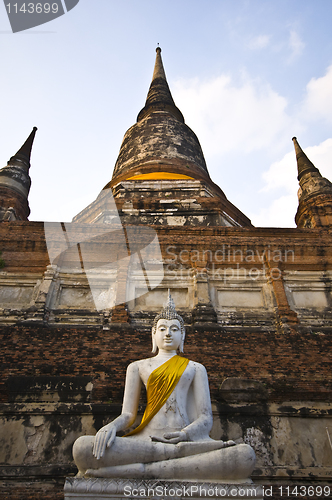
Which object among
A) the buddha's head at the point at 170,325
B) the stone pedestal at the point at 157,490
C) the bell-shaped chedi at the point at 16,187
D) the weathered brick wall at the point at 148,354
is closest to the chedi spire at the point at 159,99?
the bell-shaped chedi at the point at 16,187

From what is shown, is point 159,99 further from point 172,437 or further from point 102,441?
point 102,441

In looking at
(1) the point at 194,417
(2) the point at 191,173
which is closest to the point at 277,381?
(1) the point at 194,417

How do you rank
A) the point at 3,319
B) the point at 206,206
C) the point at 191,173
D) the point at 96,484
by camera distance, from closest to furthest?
the point at 96,484 < the point at 3,319 < the point at 206,206 < the point at 191,173

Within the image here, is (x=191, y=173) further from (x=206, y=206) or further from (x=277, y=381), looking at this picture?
(x=277, y=381)

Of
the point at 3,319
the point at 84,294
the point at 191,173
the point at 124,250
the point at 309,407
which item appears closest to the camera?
the point at 309,407

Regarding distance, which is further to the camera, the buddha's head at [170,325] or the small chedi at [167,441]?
the buddha's head at [170,325]

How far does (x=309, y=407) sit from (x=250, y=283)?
3354 mm

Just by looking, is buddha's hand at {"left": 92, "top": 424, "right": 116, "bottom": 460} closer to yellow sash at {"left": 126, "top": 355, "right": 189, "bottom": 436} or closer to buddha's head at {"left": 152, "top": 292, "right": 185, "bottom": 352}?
yellow sash at {"left": 126, "top": 355, "right": 189, "bottom": 436}

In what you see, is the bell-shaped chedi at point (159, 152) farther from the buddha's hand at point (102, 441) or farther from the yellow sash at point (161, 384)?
the buddha's hand at point (102, 441)

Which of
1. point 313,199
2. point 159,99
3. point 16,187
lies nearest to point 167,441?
point 313,199

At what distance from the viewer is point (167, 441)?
381 centimetres

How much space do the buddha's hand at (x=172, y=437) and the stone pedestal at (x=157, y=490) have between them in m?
0.42

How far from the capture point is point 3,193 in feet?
42.5

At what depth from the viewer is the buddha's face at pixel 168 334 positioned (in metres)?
4.98
